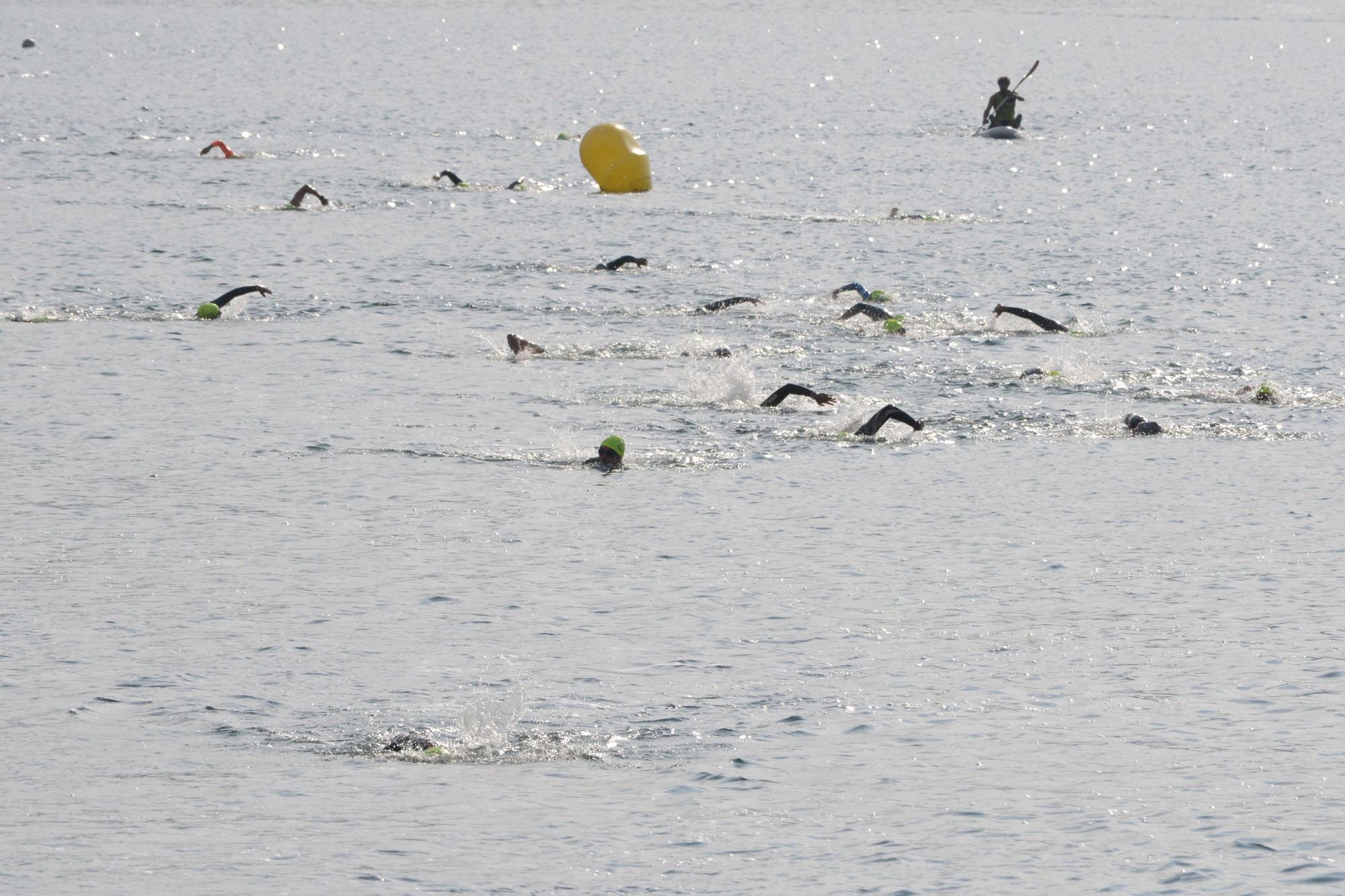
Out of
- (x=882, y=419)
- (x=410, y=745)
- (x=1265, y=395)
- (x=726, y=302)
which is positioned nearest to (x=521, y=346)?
(x=726, y=302)

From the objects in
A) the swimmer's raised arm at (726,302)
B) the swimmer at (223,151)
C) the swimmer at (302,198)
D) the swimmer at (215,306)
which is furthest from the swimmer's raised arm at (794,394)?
the swimmer at (223,151)

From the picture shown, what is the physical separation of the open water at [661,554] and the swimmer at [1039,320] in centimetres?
40

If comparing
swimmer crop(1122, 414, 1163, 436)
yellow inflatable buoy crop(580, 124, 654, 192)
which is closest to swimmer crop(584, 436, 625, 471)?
swimmer crop(1122, 414, 1163, 436)

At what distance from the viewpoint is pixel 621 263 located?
105 ft

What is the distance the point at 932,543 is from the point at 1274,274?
58.8 ft

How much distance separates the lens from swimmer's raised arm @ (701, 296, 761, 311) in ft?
88.7

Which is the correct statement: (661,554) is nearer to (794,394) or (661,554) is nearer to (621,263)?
(794,394)

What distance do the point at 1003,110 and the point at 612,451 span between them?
44.7 meters

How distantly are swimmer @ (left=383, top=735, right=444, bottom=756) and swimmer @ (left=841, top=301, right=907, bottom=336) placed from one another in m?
15.2

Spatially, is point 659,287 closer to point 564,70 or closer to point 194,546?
point 194,546

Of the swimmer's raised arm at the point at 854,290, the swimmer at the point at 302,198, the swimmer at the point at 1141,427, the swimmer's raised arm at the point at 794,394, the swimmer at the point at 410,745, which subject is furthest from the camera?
the swimmer at the point at 302,198

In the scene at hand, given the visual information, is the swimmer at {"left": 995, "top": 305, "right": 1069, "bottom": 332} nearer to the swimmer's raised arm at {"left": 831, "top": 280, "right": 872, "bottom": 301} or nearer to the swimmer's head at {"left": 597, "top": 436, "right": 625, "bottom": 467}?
the swimmer's raised arm at {"left": 831, "top": 280, "right": 872, "bottom": 301}

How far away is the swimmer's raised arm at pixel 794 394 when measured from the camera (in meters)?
20.6

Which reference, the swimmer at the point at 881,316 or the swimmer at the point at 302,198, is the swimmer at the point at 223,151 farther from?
the swimmer at the point at 881,316
